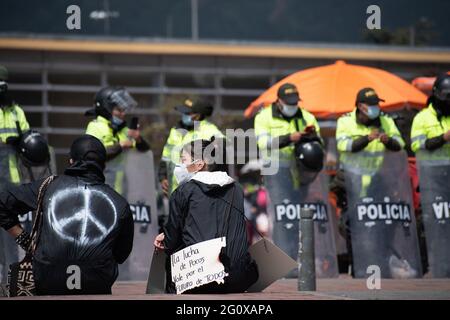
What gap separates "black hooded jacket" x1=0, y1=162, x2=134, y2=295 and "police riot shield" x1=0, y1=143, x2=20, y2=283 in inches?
164

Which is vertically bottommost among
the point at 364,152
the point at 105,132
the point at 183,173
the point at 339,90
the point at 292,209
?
the point at 292,209

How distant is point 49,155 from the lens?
47.4ft

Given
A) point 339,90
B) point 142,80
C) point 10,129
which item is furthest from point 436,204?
point 142,80

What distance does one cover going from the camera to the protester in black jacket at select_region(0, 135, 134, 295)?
9516 millimetres

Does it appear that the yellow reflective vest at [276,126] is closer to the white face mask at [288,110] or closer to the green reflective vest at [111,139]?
the white face mask at [288,110]

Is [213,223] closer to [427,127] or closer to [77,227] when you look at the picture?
[77,227]

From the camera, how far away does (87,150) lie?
32.2 ft

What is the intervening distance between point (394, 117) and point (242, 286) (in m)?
6.10

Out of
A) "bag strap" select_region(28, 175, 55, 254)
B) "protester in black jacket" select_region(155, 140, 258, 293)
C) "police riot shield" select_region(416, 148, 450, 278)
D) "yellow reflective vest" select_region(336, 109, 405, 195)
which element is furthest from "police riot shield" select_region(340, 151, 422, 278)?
"bag strap" select_region(28, 175, 55, 254)

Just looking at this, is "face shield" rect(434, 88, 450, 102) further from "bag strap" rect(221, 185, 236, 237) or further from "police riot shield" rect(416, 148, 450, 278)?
"bag strap" rect(221, 185, 236, 237)

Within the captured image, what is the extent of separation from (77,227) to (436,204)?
20.2 feet
